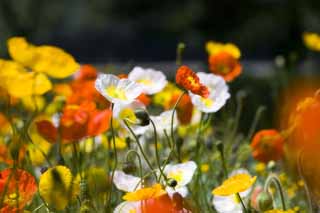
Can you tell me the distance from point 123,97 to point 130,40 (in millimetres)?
15151

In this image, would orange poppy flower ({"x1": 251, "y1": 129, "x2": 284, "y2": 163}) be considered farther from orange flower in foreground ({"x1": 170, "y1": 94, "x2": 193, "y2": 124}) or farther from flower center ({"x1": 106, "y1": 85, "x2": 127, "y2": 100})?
flower center ({"x1": 106, "y1": 85, "x2": 127, "y2": 100})

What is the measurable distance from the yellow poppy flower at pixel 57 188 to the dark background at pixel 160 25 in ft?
29.1

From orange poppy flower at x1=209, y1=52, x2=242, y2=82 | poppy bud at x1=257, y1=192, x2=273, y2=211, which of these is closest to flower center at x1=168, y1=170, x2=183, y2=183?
poppy bud at x1=257, y1=192, x2=273, y2=211

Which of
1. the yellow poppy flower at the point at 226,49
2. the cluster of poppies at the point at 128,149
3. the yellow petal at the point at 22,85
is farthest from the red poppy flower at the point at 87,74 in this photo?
the yellow petal at the point at 22,85

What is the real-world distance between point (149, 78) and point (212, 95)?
0.43ft

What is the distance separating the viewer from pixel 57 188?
90cm

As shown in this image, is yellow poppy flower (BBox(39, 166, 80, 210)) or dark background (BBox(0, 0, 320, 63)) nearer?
yellow poppy flower (BBox(39, 166, 80, 210))

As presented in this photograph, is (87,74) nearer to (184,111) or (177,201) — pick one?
(184,111)

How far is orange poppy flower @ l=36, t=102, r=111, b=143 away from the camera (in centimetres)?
122

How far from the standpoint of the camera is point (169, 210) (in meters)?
0.93

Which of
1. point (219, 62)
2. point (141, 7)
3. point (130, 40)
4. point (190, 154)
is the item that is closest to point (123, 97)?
point (219, 62)

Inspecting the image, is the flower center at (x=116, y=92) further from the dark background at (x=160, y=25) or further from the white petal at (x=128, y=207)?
the dark background at (x=160, y=25)

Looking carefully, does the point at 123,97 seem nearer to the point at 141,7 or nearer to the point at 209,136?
the point at 209,136

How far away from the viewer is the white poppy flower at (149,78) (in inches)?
55.6
